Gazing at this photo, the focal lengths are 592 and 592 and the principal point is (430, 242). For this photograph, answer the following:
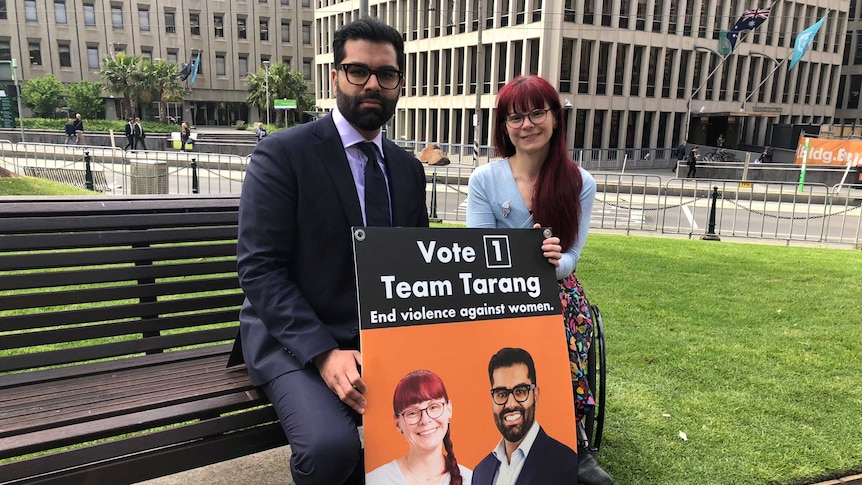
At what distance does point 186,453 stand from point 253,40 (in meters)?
74.3

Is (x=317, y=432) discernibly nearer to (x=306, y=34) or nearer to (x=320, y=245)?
(x=320, y=245)

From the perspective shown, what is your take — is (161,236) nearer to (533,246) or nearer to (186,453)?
(186,453)

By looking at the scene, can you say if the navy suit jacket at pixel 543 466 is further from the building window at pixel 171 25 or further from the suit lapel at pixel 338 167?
the building window at pixel 171 25

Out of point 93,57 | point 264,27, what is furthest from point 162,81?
point 264,27

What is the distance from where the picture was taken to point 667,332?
551 cm

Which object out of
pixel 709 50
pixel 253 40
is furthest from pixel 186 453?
pixel 253 40

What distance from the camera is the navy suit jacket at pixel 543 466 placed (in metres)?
2.36

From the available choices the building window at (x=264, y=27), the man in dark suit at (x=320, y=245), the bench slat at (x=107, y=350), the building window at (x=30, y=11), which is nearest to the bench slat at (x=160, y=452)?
the man in dark suit at (x=320, y=245)

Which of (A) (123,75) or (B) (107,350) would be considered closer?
(B) (107,350)

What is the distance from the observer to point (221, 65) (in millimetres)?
68938

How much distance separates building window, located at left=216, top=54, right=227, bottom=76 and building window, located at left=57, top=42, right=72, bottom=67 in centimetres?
1462

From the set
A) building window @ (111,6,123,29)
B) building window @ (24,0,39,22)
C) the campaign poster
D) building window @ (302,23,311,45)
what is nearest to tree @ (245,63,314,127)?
building window @ (302,23,311,45)

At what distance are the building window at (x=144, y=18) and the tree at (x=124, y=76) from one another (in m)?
9.38

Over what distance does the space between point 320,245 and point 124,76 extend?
203 feet
